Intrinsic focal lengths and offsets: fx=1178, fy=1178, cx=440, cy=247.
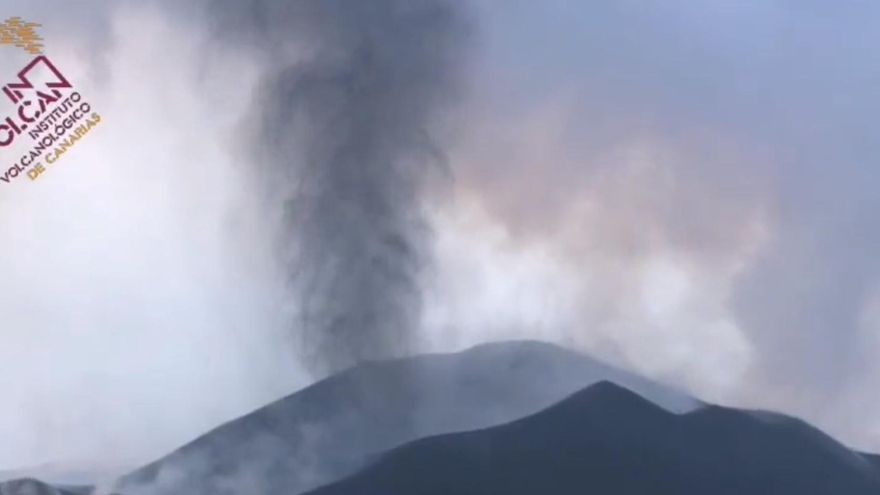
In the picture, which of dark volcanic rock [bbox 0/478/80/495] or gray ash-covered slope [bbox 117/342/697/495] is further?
gray ash-covered slope [bbox 117/342/697/495]

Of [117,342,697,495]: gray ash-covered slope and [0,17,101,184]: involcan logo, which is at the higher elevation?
[0,17,101,184]: involcan logo

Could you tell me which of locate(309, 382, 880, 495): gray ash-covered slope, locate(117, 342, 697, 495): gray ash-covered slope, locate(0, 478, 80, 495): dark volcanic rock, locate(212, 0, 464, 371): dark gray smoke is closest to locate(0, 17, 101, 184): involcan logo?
locate(212, 0, 464, 371): dark gray smoke

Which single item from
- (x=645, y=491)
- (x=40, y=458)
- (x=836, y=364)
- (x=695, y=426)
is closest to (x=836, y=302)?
(x=836, y=364)

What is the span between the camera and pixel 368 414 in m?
14.8

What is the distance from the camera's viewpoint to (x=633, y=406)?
1499cm

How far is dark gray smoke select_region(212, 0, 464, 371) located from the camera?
49.7 feet

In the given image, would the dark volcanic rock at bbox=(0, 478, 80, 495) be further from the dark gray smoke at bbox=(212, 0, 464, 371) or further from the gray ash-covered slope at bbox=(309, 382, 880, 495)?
the dark gray smoke at bbox=(212, 0, 464, 371)

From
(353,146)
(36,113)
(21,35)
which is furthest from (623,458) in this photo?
(21,35)

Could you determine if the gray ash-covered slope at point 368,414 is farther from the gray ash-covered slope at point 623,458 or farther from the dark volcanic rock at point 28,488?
the dark volcanic rock at point 28,488

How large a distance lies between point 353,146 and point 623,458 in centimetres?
537

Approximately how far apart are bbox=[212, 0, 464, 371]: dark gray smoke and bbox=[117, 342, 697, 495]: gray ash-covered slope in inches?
20.2

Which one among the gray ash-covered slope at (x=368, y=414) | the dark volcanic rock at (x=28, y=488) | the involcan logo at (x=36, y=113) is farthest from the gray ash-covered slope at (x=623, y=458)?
the involcan logo at (x=36, y=113)

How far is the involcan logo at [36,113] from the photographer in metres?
14.3

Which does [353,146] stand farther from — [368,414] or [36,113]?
[36,113]
